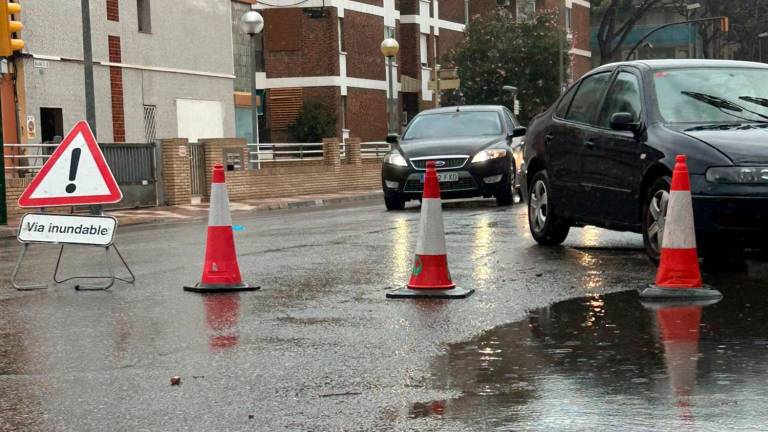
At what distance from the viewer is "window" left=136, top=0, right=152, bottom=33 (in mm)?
35688

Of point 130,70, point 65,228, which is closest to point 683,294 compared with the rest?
point 65,228

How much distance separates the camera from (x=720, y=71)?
436 inches

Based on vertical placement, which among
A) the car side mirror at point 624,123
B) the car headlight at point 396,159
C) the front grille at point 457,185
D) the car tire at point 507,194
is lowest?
the car tire at point 507,194

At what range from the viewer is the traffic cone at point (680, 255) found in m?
8.59

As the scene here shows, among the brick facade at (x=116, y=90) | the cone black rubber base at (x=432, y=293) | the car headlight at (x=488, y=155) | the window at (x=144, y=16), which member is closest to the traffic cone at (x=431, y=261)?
the cone black rubber base at (x=432, y=293)

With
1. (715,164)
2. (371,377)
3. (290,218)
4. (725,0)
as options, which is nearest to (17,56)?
(290,218)

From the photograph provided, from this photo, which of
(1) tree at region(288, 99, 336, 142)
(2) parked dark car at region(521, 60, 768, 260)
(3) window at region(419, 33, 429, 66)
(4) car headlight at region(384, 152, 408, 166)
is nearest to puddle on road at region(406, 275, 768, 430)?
(2) parked dark car at region(521, 60, 768, 260)

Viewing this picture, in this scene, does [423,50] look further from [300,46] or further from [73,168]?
[73,168]

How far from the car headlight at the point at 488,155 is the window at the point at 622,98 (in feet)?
27.9

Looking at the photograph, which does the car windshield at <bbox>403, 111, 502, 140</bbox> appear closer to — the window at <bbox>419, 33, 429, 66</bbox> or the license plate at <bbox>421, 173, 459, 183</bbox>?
the license plate at <bbox>421, 173, 459, 183</bbox>

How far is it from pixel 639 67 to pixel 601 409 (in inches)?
243

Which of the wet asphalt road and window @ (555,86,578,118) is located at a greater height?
window @ (555,86,578,118)

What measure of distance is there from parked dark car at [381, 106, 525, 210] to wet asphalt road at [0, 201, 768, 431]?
316 inches

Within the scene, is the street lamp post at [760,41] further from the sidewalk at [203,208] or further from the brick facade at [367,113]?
the sidewalk at [203,208]
